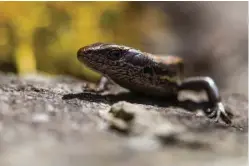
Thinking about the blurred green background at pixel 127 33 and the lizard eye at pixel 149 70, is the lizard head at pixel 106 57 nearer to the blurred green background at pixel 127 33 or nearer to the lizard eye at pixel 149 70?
the lizard eye at pixel 149 70

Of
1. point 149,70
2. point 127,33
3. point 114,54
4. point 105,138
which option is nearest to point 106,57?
point 114,54

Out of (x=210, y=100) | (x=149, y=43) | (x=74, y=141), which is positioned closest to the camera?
(x=74, y=141)

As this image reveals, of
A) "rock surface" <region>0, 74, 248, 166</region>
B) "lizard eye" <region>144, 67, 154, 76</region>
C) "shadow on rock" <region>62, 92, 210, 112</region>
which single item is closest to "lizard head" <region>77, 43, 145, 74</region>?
"lizard eye" <region>144, 67, 154, 76</region>

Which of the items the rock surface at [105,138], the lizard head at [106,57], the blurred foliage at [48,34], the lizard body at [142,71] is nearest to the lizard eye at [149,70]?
the lizard body at [142,71]

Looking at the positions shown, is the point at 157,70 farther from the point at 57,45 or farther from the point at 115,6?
the point at 115,6

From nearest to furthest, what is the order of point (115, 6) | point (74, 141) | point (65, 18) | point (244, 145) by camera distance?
point (74, 141) < point (244, 145) < point (65, 18) < point (115, 6)

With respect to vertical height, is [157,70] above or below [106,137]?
above

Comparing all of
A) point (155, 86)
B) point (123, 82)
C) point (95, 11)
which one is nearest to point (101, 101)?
point (123, 82)
